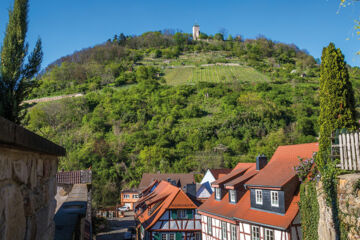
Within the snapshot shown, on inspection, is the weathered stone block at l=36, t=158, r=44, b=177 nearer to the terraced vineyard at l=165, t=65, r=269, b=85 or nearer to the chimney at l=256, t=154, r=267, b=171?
the chimney at l=256, t=154, r=267, b=171

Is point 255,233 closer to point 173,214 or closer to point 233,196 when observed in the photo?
point 233,196

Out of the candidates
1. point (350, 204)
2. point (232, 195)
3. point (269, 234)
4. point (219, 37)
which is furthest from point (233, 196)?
point (219, 37)

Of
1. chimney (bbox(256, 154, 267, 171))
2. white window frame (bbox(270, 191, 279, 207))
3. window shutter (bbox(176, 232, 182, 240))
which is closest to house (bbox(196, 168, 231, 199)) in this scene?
window shutter (bbox(176, 232, 182, 240))

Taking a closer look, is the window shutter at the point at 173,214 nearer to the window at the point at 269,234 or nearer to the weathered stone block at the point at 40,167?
the window at the point at 269,234

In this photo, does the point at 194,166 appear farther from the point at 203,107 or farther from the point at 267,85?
the point at 267,85

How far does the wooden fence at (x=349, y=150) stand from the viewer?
28.5ft

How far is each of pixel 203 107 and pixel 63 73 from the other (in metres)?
56.8

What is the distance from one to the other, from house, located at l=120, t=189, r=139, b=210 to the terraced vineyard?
53621 mm

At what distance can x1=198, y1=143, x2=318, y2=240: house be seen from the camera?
1475 cm

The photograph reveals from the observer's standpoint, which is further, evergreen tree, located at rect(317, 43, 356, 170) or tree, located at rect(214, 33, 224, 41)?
tree, located at rect(214, 33, 224, 41)

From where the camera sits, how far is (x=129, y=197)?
4669 cm

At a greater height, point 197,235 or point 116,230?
point 197,235

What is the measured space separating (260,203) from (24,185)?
15999mm

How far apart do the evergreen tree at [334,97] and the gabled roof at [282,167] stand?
3.70 meters
